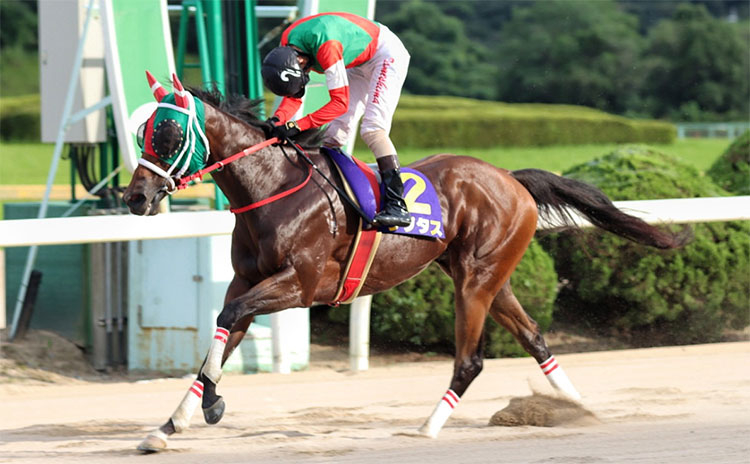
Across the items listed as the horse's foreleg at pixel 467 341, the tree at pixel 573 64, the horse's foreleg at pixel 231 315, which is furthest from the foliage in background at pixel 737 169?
the tree at pixel 573 64

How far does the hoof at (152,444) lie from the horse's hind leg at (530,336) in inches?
67.5

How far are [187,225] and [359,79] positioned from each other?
152 cm

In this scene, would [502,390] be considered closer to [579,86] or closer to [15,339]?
[15,339]

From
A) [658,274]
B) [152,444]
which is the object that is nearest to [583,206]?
[658,274]

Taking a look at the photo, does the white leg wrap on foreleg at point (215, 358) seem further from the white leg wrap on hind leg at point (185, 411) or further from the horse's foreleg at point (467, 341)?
the horse's foreleg at point (467, 341)

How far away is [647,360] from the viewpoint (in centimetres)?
603

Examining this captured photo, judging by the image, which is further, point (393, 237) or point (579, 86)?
point (579, 86)

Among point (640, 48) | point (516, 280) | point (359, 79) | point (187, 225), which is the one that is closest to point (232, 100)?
point (359, 79)

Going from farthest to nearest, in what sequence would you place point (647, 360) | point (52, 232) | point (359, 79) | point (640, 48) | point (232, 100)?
point (640, 48) → point (647, 360) → point (52, 232) → point (359, 79) → point (232, 100)

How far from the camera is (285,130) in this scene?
419cm

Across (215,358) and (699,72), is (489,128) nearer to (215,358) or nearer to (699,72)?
(699,72)

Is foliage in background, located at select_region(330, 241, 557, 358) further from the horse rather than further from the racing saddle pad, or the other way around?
the racing saddle pad

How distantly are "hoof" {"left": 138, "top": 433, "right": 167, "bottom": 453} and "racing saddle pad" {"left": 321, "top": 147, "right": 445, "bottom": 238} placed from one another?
4.00ft

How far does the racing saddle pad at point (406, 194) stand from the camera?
4.29 meters
